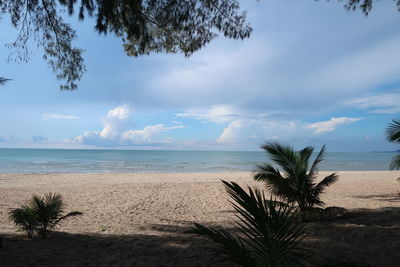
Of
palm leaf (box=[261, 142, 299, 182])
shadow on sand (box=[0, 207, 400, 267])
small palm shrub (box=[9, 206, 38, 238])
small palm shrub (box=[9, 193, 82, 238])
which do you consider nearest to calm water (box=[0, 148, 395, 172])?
palm leaf (box=[261, 142, 299, 182])

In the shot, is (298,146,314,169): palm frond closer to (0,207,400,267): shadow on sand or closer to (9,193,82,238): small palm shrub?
(0,207,400,267): shadow on sand

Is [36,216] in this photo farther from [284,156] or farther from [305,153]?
[305,153]

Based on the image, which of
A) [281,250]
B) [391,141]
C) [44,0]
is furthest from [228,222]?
[44,0]

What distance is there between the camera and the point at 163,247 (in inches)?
160

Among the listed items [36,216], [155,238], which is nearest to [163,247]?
[155,238]

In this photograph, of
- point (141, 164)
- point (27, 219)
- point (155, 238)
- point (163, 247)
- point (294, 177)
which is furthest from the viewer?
point (141, 164)

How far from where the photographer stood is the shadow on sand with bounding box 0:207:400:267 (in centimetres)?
343

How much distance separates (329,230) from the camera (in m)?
4.70

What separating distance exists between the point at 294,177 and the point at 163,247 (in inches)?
126

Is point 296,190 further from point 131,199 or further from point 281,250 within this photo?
point 131,199

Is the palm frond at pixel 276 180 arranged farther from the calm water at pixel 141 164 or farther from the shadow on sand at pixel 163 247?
the calm water at pixel 141 164

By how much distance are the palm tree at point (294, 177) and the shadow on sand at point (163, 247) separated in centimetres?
60

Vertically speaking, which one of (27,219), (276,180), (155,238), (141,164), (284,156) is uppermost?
(284,156)

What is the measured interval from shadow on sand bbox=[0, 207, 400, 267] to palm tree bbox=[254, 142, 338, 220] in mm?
603
